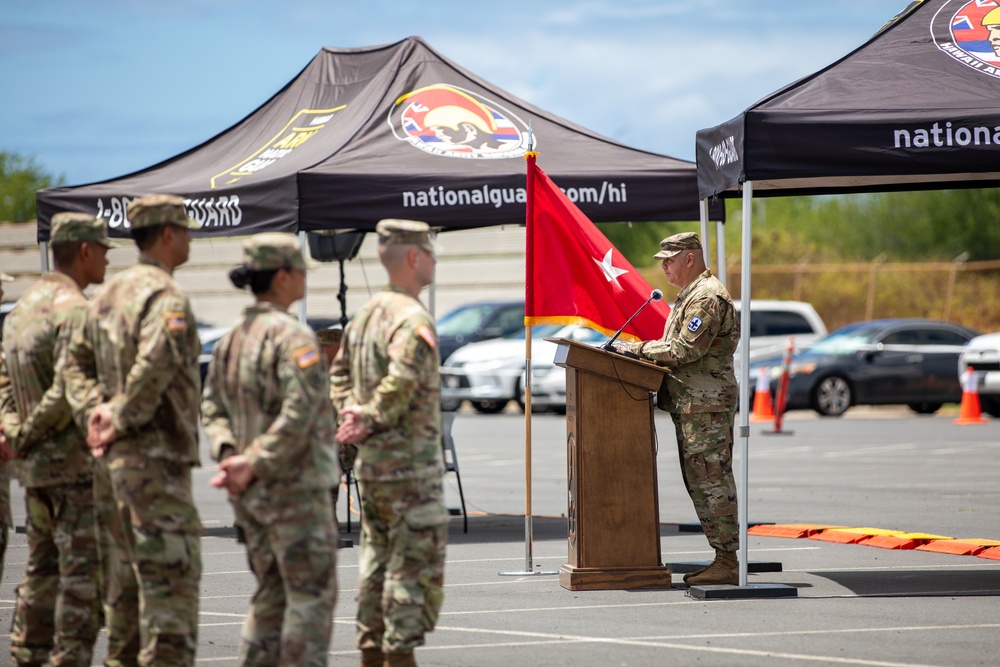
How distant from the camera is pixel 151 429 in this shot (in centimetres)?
564

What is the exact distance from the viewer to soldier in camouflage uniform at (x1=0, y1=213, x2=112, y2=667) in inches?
243

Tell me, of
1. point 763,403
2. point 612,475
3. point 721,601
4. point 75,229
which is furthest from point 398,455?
point 763,403

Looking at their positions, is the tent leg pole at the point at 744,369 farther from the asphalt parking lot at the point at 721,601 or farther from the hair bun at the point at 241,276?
the hair bun at the point at 241,276

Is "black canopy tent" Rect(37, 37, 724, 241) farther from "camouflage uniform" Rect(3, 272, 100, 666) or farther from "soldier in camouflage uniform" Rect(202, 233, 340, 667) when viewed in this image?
"soldier in camouflage uniform" Rect(202, 233, 340, 667)

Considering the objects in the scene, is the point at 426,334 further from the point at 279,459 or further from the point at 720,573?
the point at 720,573

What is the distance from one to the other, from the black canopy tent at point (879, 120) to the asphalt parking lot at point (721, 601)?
955 millimetres

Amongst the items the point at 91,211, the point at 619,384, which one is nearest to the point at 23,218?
Result: the point at 91,211

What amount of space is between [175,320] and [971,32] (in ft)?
19.1

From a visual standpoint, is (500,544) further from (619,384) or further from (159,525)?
(159,525)

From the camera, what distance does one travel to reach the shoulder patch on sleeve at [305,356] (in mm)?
5195

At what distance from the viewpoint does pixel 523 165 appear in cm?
1120

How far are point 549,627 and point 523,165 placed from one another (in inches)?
184

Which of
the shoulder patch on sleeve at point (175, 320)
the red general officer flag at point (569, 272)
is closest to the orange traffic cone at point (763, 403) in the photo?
the red general officer flag at point (569, 272)

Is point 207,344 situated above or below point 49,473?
above
